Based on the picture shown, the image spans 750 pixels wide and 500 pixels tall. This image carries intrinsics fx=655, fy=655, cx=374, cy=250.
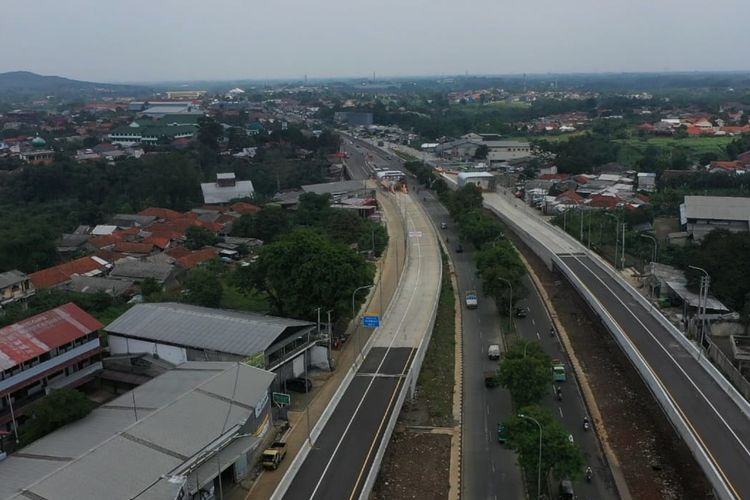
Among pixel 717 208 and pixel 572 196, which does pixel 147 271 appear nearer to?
pixel 717 208

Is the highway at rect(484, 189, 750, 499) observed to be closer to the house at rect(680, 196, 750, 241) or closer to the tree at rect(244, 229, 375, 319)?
the house at rect(680, 196, 750, 241)

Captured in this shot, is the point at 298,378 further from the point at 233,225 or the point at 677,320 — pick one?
the point at 233,225

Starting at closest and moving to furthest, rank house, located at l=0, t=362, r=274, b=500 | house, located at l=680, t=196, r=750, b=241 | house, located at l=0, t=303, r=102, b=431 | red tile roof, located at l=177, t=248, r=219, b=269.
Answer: house, located at l=0, t=362, r=274, b=500
house, located at l=0, t=303, r=102, b=431
red tile roof, located at l=177, t=248, r=219, b=269
house, located at l=680, t=196, r=750, b=241

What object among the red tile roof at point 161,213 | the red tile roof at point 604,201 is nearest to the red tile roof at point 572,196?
the red tile roof at point 604,201

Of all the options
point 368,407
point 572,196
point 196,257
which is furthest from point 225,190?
point 368,407

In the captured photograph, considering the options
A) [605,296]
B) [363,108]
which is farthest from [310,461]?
[363,108]

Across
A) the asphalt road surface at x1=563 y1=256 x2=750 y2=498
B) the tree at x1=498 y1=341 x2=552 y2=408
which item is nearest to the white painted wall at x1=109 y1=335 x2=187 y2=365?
the tree at x1=498 y1=341 x2=552 y2=408
